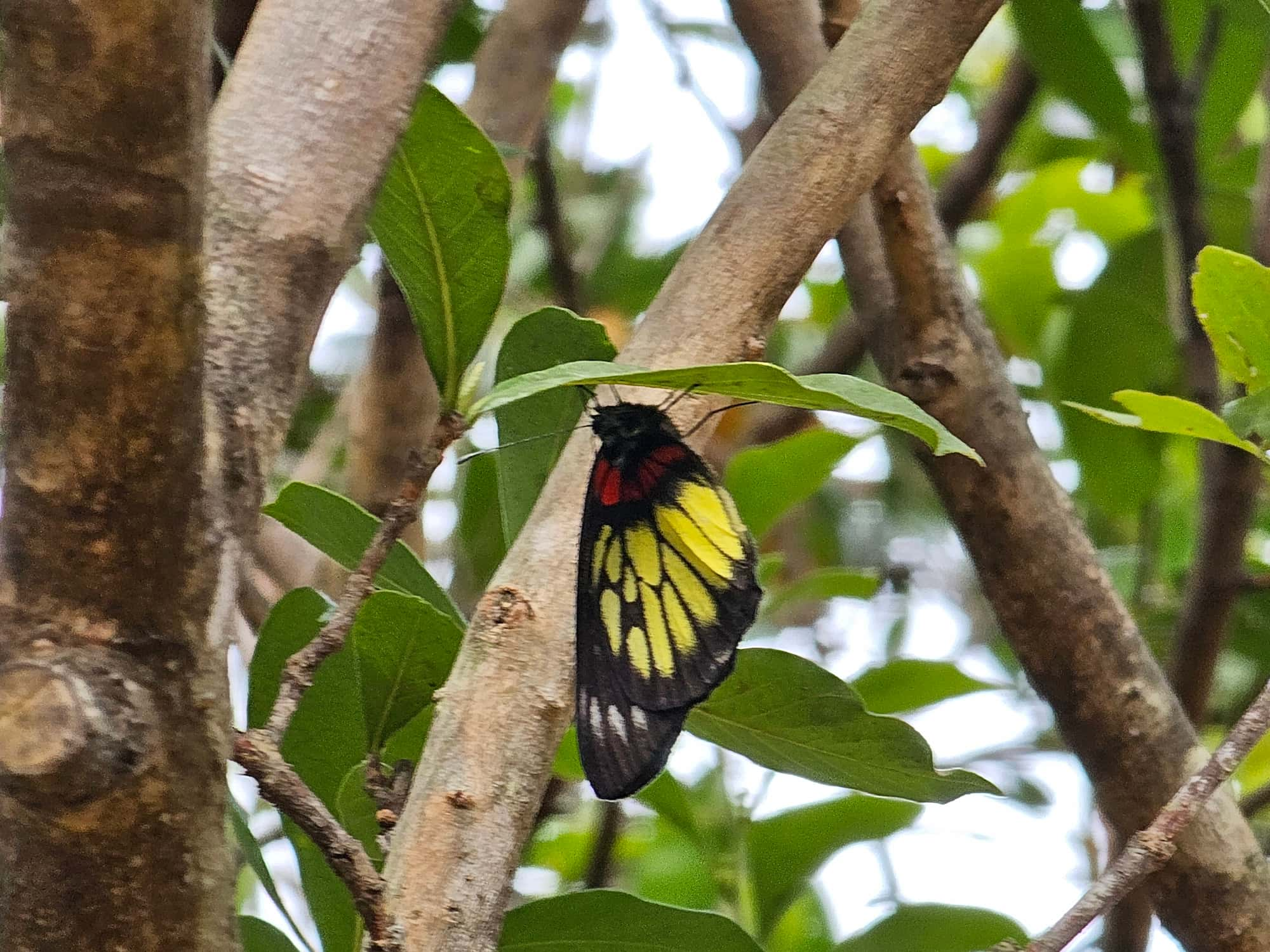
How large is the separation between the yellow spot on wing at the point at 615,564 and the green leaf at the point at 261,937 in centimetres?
27

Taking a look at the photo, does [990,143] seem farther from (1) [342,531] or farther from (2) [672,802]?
(1) [342,531]

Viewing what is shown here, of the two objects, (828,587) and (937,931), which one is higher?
(828,587)

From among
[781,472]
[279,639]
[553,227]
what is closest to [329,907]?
[279,639]

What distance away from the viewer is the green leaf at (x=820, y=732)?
2.26ft

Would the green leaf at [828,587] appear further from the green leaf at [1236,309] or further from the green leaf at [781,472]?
the green leaf at [1236,309]

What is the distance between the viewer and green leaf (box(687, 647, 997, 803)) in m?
0.69

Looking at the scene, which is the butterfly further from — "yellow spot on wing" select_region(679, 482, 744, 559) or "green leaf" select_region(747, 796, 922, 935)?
"green leaf" select_region(747, 796, 922, 935)

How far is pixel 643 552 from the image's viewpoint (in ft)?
2.60

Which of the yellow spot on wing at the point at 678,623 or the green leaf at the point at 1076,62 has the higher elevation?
the green leaf at the point at 1076,62

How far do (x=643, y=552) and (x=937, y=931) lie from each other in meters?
0.41

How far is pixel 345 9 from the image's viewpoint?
Answer: 65cm

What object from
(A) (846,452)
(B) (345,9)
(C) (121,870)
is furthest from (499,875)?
(A) (846,452)

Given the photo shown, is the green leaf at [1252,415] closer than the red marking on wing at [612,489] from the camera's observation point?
Yes

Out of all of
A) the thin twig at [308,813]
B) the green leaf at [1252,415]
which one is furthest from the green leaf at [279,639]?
the green leaf at [1252,415]
